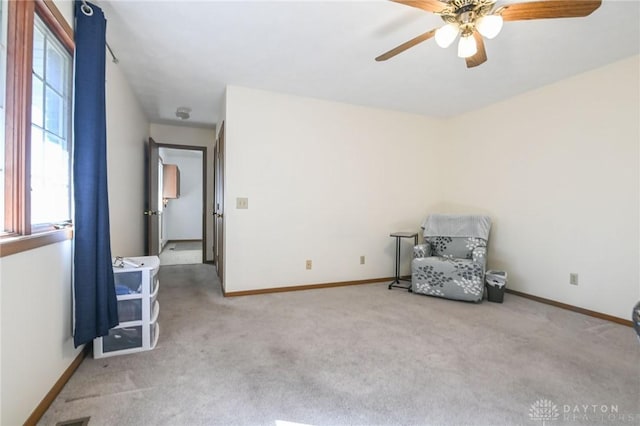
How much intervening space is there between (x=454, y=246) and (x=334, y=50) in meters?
2.62

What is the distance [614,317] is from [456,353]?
1.82m

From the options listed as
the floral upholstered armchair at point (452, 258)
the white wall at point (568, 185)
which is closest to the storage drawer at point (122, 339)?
the floral upholstered armchair at point (452, 258)

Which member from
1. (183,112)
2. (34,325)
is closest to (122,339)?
(34,325)

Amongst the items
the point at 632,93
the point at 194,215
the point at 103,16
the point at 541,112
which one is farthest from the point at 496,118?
the point at 194,215

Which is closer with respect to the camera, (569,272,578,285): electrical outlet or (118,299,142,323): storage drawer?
(118,299,142,323): storage drawer

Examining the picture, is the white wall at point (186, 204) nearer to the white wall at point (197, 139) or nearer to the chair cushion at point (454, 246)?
the white wall at point (197, 139)

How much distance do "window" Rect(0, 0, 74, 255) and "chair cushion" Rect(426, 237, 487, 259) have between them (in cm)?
361

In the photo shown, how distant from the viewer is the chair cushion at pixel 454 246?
3572 mm

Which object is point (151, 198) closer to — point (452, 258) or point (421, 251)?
point (421, 251)

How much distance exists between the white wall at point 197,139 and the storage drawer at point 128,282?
10.6 ft

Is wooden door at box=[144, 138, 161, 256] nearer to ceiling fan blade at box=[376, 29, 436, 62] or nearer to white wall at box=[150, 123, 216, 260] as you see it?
white wall at box=[150, 123, 216, 260]

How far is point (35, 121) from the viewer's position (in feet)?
4.96

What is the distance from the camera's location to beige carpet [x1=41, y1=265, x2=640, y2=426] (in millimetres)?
1488

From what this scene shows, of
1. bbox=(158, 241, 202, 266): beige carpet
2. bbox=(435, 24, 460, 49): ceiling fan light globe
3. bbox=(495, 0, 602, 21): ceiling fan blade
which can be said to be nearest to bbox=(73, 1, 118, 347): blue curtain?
bbox=(435, 24, 460, 49): ceiling fan light globe
